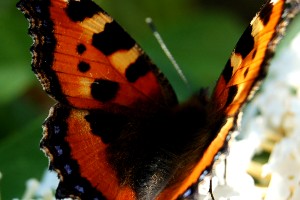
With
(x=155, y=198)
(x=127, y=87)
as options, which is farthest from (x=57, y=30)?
(x=155, y=198)

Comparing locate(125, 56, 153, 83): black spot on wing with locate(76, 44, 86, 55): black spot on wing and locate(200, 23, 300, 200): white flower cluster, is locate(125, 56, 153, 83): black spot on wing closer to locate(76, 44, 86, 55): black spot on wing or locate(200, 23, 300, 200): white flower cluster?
locate(76, 44, 86, 55): black spot on wing

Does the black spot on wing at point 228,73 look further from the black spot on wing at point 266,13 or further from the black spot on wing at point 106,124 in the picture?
the black spot on wing at point 106,124

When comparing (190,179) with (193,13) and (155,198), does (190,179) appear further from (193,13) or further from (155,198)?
(193,13)

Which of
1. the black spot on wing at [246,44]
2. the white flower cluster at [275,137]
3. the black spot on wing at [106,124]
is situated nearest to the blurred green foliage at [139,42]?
the white flower cluster at [275,137]

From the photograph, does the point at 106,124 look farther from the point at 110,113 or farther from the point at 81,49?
the point at 81,49

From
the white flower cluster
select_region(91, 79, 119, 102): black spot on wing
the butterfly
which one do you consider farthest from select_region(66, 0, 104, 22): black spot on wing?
the white flower cluster

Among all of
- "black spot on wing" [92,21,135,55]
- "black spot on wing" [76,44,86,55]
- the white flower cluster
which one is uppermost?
"black spot on wing" [76,44,86,55]

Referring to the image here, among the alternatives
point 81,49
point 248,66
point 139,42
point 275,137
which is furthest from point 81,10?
point 139,42
